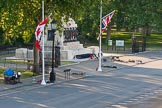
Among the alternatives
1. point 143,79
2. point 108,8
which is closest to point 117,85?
point 143,79

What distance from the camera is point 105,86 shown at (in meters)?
32.8

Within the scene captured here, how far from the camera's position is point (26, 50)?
50156 mm

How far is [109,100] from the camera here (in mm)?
27406

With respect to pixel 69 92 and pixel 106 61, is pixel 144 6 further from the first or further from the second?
pixel 69 92

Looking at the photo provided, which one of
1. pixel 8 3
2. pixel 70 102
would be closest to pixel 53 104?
pixel 70 102

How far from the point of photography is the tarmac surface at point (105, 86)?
26.7m

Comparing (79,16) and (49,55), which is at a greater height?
(79,16)

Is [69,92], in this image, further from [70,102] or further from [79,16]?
[79,16]

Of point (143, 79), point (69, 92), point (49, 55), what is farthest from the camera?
point (49, 55)

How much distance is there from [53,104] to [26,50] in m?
24.9

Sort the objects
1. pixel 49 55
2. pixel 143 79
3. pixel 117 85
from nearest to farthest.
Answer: pixel 117 85 < pixel 143 79 < pixel 49 55

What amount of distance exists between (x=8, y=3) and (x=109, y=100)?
11.0 m

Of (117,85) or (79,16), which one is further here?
(79,16)

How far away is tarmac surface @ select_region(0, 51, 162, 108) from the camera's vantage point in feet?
87.5
